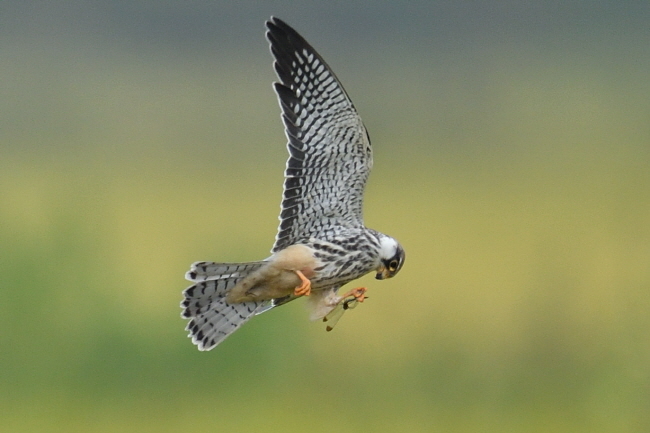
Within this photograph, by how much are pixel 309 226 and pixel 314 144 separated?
1.13 feet

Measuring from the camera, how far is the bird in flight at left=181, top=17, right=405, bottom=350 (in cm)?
452

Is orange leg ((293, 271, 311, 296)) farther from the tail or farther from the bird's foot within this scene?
the tail

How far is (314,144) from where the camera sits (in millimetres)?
4633

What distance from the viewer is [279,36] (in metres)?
4.55

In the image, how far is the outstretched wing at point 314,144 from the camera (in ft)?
15.0

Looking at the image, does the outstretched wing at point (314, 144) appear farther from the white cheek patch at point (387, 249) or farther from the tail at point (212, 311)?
the tail at point (212, 311)

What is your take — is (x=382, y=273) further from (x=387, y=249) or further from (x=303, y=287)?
(x=303, y=287)

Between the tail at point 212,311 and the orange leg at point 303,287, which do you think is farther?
the tail at point 212,311

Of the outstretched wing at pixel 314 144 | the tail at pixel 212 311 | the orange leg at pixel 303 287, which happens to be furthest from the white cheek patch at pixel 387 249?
the tail at pixel 212 311

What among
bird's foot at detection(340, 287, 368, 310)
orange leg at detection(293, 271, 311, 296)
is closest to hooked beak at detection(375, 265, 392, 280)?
bird's foot at detection(340, 287, 368, 310)

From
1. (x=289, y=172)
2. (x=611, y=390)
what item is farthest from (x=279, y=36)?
(x=611, y=390)

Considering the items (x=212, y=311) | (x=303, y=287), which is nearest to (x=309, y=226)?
(x=303, y=287)

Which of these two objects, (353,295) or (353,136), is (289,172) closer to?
(353,136)

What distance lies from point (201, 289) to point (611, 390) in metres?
4.20
